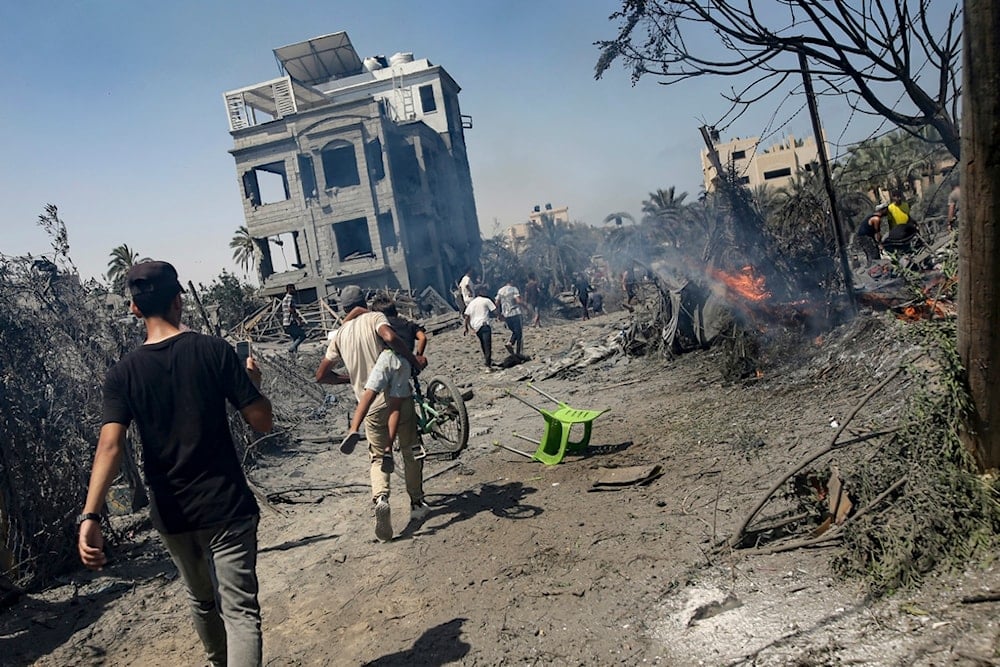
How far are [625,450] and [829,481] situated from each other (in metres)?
2.91

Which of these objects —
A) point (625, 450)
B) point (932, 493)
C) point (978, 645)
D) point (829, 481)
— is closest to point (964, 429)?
point (932, 493)

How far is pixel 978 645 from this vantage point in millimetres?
2443

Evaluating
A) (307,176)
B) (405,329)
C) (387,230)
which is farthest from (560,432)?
(307,176)

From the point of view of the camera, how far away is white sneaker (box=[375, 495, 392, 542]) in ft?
16.5

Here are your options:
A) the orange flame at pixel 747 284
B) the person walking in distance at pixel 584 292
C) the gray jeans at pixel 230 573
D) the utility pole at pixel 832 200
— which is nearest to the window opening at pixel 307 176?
the person walking in distance at pixel 584 292

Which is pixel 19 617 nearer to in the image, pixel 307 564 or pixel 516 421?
pixel 307 564

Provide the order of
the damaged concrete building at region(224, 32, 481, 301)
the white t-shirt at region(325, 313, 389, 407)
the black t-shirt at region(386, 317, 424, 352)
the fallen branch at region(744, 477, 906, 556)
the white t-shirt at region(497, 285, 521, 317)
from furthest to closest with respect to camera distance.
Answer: the damaged concrete building at region(224, 32, 481, 301), the white t-shirt at region(497, 285, 521, 317), the black t-shirt at region(386, 317, 424, 352), the white t-shirt at region(325, 313, 389, 407), the fallen branch at region(744, 477, 906, 556)

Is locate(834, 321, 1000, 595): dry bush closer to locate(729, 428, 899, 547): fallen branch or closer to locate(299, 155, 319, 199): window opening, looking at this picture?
locate(729, 428, 899, 547): fallen branch

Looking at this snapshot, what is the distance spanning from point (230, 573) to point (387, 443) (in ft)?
8.04

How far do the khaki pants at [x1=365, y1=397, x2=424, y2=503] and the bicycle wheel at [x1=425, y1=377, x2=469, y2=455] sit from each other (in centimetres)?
138

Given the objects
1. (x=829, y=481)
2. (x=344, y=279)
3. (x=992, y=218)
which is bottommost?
(x=829, y=481)

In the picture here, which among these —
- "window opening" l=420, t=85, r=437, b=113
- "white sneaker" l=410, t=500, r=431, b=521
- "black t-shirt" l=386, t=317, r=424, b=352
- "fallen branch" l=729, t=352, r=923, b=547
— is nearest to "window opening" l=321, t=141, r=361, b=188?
"window opening" l=420, t=85, r=437, b=113

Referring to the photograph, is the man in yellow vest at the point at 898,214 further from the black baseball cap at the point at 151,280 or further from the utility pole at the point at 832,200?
the black baseball cap at the point at 151,280

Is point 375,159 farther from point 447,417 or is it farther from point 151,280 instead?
point 151,280
